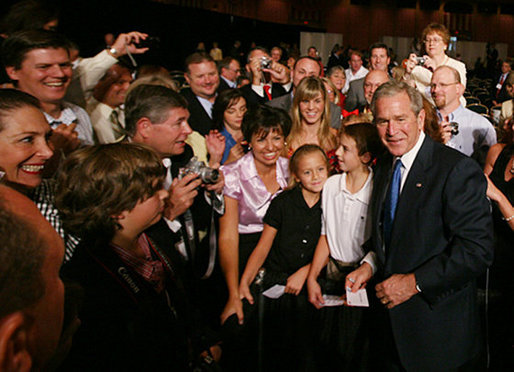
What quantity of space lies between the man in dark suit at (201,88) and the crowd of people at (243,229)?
10.4 inches

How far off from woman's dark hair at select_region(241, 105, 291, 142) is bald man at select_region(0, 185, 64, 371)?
176 cm

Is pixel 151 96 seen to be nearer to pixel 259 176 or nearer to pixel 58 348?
pixel 259 176

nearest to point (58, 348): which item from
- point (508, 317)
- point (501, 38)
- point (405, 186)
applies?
point (405, 186)

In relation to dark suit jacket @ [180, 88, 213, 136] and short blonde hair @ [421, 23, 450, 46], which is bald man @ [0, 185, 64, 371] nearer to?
dark suit jacket @ [180, 88, 213, 136]

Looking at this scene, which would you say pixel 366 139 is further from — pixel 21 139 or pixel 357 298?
pixel 21 139

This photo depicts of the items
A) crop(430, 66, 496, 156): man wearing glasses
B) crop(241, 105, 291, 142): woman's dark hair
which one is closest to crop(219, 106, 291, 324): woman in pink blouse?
crop(241, 105, 291, 142): woman's dark hair

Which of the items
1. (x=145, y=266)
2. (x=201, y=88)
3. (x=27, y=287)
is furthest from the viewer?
(x=201, y=88)

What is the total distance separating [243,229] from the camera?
2207 mm

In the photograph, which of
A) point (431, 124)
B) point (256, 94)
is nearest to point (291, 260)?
point (431, 124)

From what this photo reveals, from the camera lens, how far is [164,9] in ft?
31.5

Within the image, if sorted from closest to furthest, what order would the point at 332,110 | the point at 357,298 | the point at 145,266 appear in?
1. the point at 145,266
2. the point at 357,298
3. the point at 332,110

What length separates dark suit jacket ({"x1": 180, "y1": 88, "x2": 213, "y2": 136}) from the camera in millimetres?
3168

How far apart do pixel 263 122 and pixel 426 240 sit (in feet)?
3.90

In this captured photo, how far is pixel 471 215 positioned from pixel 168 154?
57.2 inches
